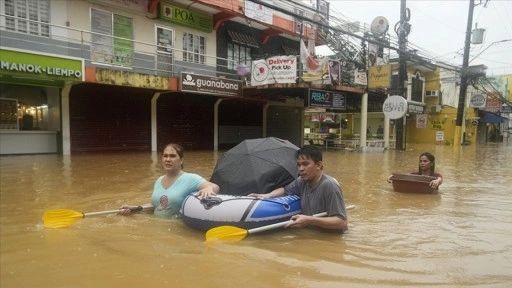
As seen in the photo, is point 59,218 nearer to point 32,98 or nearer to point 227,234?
point 227,234

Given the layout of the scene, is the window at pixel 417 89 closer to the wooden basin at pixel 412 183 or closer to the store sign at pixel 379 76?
the store sign at pixel 379 76

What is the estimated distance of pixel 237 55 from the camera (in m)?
20.7

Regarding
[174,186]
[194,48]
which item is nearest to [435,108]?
[194,48]

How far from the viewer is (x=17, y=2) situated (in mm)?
13141

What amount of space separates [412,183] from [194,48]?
13.3m

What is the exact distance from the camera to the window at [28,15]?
42.5 feet

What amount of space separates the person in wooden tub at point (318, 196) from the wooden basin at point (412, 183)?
3.60 metres

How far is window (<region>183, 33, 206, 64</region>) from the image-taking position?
1805 cm

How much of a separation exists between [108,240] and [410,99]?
32642 millimetres

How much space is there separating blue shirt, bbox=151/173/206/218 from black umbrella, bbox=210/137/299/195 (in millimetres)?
487

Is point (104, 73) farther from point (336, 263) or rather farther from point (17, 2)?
point (336, 263)

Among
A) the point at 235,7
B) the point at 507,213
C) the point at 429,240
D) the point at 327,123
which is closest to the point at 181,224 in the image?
the point at 429,240

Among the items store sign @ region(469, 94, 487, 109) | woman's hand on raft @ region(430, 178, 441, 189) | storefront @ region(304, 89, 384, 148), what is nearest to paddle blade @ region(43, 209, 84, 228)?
woman's hand on raft @ region(430, 178, 441, 189)

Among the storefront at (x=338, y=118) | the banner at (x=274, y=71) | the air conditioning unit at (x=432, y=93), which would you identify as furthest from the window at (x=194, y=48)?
the air conditioning unit at (x=432, y=93)
